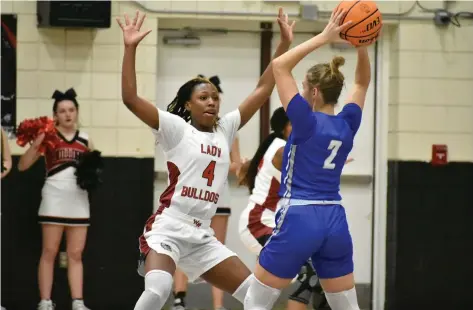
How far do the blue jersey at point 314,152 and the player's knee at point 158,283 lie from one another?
81 centimetres

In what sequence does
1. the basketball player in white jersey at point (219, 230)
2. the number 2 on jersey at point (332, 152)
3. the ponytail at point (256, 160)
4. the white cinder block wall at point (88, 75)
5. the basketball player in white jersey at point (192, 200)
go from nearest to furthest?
the number 2 on jersey at point (332, 152)
the basketball player in white jersey at point (192, 200)
the ponytail at point (256, 160)
the basketball player in white jersey at point (219, 230)
the white cinder block wall at point (88, 75)

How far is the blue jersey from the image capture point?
17.3ft

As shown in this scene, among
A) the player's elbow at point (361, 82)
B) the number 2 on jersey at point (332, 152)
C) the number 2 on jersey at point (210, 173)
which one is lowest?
the number 2 on jersey at point (210, 173)

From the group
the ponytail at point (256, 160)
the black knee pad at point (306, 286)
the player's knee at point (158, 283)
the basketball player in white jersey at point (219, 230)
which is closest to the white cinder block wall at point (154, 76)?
the basketball player in white jersey at point (219, 230)

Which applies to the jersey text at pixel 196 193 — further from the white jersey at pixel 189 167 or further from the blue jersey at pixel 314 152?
the blue jersey at pixel 314 152

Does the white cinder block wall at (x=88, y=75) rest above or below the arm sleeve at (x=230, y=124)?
above

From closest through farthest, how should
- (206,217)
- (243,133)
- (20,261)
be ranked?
1. (206,217)
2. (20,261)
3. (243,133)

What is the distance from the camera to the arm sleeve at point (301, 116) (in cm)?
523

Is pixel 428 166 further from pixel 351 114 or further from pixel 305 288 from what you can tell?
pixel 351 114

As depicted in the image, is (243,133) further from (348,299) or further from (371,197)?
(348,299)

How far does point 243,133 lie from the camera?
9289 mm

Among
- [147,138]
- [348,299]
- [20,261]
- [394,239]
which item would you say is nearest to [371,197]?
[394,239]

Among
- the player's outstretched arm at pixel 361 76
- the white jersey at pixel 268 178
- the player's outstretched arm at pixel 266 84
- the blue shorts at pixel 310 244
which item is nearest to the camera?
the blue shorts at pixel 310 244

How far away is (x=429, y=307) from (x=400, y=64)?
2256mm
